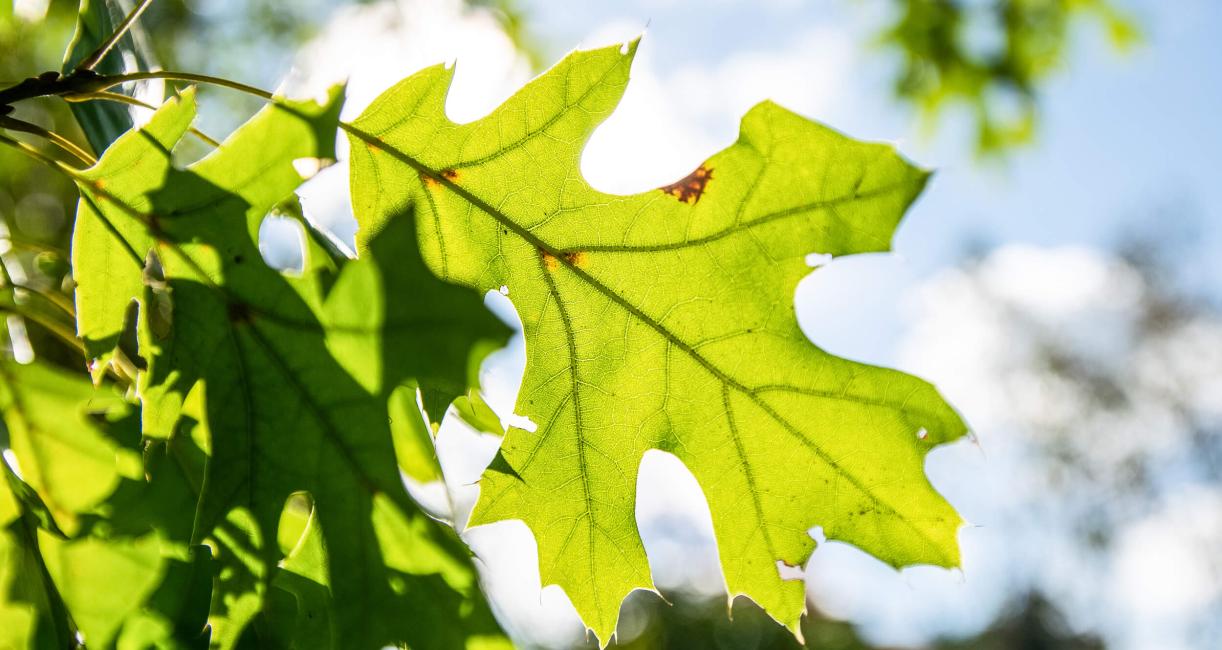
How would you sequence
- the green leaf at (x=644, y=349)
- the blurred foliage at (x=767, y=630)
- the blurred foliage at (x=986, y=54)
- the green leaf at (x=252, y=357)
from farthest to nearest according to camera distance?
the blurred foliage at (x=767, y=630) → the blurred foliage at (x=986, y=54) → the green leaf at (x=644, y=349) → the green leaf at (x=252, y=357)

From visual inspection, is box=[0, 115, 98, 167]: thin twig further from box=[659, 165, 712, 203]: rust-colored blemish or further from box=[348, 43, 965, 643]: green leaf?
box=[659, 165, 712, 203]: rust-colored blemish

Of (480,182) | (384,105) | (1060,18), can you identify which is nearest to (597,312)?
(480,182)

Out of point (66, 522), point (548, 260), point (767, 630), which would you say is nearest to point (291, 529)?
point (66, 522)

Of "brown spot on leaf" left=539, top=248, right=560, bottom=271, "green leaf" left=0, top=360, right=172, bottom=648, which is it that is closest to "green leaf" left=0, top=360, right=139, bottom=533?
"green leaf" left=0, top=360, right=172, bottom=648

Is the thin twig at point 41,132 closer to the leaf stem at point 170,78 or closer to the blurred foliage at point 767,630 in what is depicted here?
the leaf stem at point 170,78

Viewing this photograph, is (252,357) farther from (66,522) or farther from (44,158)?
(66,522)

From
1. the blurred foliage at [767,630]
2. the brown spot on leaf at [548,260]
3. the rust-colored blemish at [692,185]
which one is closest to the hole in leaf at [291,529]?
the brown spot on leaf at [548,260]

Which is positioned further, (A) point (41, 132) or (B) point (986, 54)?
(B) point (986, 54)
